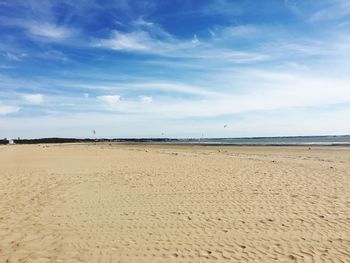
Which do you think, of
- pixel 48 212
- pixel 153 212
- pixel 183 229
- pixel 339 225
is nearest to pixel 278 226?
pixel 339 225

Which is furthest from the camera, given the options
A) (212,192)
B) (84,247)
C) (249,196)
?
(212,192)

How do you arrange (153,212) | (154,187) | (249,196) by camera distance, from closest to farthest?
(153,212) < (249,196) < (154,187)

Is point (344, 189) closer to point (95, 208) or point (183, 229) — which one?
point (183, 229)

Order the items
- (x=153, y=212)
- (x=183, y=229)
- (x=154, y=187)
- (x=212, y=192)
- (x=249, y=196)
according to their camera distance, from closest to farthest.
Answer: (x=183, y=229), (x=153, y=212), (x=249, y=196), (x=212, y=192), (x=154, y=187)

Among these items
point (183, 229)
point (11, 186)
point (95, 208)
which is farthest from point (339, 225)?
point (11, 186)

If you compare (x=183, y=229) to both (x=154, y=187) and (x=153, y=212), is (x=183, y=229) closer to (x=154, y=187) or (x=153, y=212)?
(x=153, y=212)

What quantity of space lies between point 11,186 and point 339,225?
1176cm

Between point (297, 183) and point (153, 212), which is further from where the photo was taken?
point (297, 183)

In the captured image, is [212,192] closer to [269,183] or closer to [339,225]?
[269,183]

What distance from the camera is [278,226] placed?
8711 millimetres

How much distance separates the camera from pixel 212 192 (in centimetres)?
1305

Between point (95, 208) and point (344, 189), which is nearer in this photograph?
point (95, 208)

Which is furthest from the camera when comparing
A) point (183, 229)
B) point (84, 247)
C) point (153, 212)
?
point (153, 212)

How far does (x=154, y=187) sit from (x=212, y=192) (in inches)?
93.9
